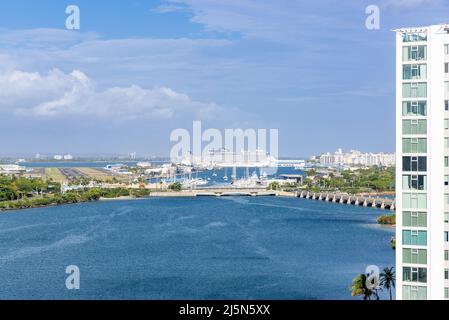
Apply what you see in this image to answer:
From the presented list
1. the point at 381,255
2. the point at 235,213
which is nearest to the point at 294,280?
the point at 381,255

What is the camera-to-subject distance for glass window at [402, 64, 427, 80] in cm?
235

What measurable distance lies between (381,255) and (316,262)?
0.87 m

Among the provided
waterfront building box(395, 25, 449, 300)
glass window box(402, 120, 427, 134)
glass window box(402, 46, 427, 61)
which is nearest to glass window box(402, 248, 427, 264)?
waterfront building box(395, 25, 449, 300)

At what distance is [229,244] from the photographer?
8.25 meters

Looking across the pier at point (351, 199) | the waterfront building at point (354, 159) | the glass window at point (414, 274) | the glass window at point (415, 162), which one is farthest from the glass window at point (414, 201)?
the waterfront building at point (354, 159)

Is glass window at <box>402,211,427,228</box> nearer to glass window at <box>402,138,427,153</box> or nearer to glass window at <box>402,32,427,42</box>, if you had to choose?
glass window at <box>402,138,427,153</box>

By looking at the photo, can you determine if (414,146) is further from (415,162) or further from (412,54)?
(412,54)

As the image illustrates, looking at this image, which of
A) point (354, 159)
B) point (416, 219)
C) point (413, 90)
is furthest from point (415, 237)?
point (354, 159)

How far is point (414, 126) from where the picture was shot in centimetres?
235

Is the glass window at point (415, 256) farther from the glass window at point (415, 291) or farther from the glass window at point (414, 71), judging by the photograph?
the glass window at point (414, 71)

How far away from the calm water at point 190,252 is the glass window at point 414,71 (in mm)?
2823

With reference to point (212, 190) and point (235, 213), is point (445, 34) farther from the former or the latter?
point (212, 190)

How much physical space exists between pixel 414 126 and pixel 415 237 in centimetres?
42
